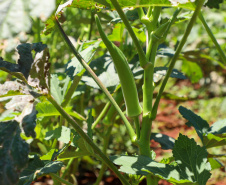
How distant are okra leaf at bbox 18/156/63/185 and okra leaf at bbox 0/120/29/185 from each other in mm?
155

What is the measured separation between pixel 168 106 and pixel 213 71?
2.71ft

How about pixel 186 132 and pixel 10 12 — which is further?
pixel 186 132

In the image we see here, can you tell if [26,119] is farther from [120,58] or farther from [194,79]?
[194,79]

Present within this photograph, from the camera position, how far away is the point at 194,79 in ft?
4.35

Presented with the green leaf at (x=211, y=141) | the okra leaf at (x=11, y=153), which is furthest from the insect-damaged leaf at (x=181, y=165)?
the okra leaf at (x=11, y=153)

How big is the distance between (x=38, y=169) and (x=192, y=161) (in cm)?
39

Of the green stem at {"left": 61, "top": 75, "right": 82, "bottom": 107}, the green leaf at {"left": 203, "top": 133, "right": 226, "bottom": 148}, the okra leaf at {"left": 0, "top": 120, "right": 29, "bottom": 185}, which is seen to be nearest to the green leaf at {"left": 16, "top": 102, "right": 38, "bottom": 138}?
the okra leaf at {"left": 0, "top": 120, "right": 29, "bottom": 185}

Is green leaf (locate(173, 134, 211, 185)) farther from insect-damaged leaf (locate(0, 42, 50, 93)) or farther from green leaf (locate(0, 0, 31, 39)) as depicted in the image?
green leaf (locate(0, 0, 31, 39))

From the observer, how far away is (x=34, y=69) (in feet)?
2.02

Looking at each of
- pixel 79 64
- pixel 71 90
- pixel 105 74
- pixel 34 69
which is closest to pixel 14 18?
pixel 34 69

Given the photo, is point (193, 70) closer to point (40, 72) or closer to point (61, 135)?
point (61, 135)

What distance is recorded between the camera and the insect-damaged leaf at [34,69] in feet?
1.99

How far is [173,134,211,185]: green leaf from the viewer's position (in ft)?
2.14

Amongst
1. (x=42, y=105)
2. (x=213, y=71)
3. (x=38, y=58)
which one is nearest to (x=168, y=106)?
(x=213, y=71)
